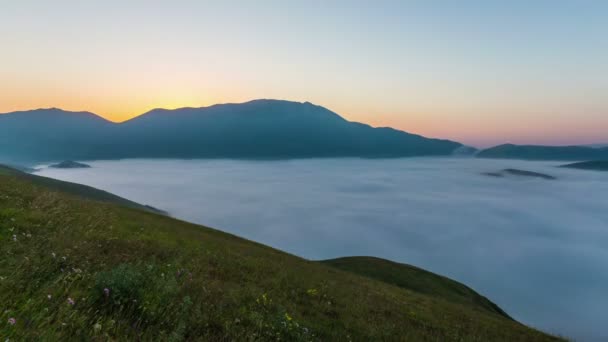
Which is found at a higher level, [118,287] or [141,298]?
[118,287]

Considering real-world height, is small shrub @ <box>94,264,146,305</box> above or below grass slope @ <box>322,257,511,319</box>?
above

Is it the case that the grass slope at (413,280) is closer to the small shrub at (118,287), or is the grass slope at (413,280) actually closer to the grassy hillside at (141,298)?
the grassy hillside at (141,298)

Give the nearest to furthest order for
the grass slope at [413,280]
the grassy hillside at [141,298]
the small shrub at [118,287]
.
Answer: the grassy hillside at [141,298] < the small shrub at [118,287] < the grass slope at [413,280]

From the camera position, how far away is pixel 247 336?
5.79 m

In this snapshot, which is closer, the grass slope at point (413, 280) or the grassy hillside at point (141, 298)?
the grassy hillside at point (141, 298)

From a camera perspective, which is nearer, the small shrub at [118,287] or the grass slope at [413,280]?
the small shrub at [118,287]

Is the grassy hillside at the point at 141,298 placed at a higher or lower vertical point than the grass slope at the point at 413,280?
higher

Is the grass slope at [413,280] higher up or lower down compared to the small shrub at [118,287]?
lower down

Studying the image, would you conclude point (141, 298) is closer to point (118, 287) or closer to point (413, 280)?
point (118, 287)

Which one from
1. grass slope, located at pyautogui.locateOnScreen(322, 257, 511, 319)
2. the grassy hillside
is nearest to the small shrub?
the grassy hillside

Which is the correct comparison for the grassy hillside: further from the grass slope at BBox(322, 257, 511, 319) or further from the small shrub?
the grass slope at BBox(322, 257, 511, 319)

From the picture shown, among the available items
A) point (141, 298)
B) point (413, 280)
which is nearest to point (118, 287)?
point (141, 298)

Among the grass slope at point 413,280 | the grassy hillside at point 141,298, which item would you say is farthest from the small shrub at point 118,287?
the grass slope at point 413,280

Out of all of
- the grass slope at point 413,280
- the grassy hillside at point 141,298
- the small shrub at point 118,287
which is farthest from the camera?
the grass slope at point 413,280
